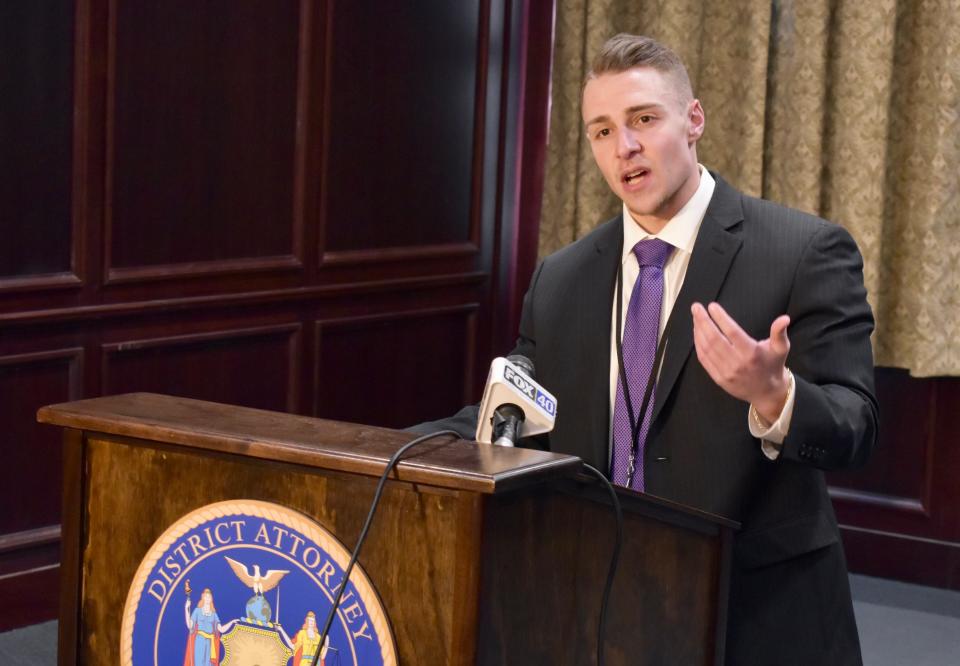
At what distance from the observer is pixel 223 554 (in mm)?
1431

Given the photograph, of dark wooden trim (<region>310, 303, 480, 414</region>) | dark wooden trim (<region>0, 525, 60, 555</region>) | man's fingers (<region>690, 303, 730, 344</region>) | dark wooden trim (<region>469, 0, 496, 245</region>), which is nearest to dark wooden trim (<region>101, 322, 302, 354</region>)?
dark wooden trim (<region>310, 303, 480, 414</region>)

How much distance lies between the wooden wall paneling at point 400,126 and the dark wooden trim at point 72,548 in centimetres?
325

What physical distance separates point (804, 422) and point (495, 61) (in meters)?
3.78

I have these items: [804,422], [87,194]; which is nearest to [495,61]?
[87,194]

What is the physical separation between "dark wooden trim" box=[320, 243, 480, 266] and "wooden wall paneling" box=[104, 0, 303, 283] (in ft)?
0.63

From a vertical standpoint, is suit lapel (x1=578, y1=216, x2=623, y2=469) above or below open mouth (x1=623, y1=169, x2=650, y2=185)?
below

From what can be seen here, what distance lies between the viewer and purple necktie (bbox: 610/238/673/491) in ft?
6.93

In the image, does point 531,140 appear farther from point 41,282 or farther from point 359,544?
point 359,544

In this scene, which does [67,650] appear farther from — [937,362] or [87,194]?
[937,362]

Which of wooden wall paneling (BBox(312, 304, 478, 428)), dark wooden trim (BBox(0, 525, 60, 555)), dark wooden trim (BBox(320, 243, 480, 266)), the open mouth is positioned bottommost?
dark wooden trim (BBox(0, 525, 60, 555))

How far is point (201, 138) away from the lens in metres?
4.32

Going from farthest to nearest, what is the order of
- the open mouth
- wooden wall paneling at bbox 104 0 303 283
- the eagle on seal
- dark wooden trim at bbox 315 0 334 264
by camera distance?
1. dark wooden trim at bbox 315 0 334 264
2. wooden wall paneling at bbox 104 0 303 283
3. the open mouth
4. the eagle on seal

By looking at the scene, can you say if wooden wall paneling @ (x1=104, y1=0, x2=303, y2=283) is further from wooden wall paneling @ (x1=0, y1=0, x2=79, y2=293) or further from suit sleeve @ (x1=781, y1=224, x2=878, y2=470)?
suit sleeve @ (x1=781, y1=224, x2=878, y2=470)

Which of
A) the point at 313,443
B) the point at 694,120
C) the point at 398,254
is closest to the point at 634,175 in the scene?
the point at 694,120
